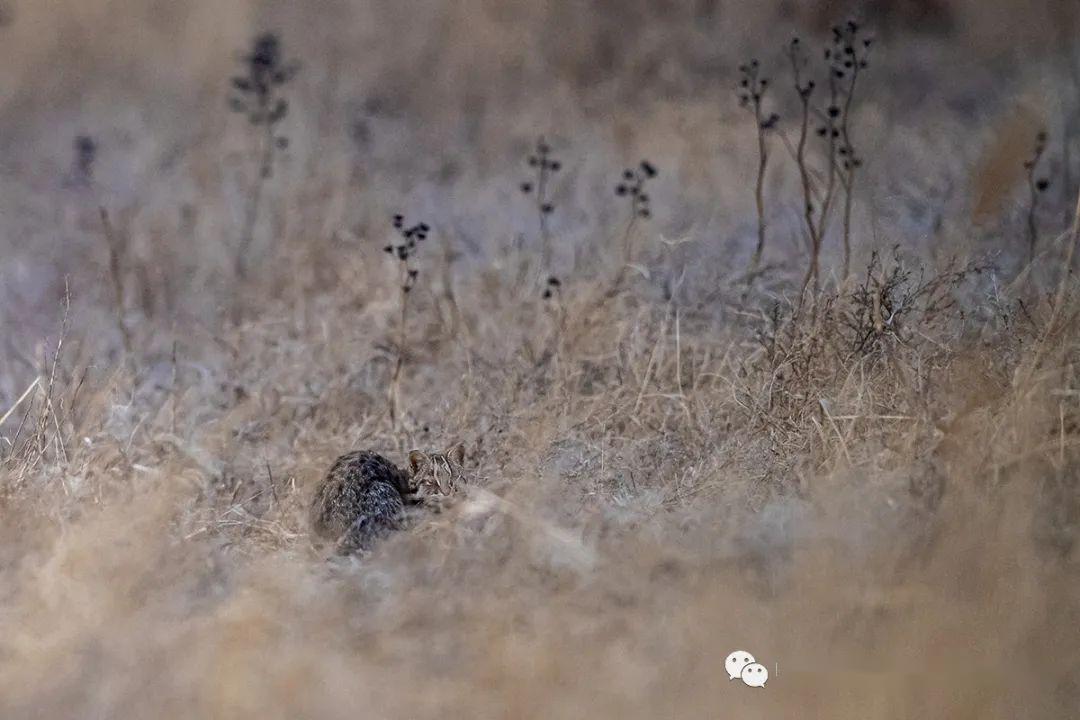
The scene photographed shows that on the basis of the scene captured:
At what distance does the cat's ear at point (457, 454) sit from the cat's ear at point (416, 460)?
4cm

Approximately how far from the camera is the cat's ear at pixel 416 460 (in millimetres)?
1844

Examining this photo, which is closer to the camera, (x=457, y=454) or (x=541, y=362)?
(x=457, y=454)

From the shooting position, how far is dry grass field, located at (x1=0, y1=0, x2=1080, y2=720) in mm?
1666

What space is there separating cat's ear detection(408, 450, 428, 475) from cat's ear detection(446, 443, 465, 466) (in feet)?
0.13

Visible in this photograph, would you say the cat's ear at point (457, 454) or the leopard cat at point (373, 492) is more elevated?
the cat's ear at point (457, 454)

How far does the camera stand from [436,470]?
72.1 inches

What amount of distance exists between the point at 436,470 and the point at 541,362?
269 mm

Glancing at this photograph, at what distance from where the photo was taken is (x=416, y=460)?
1.85m

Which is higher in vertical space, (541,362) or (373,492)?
(541,362)

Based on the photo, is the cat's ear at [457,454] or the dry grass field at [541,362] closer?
the dry grass field at [541,362]

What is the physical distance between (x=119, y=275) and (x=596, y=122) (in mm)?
888

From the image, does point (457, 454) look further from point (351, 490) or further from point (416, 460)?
point (351, 490)

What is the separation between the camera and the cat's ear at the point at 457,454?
1836 mm

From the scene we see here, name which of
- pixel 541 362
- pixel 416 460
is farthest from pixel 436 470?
pixel 541 362
